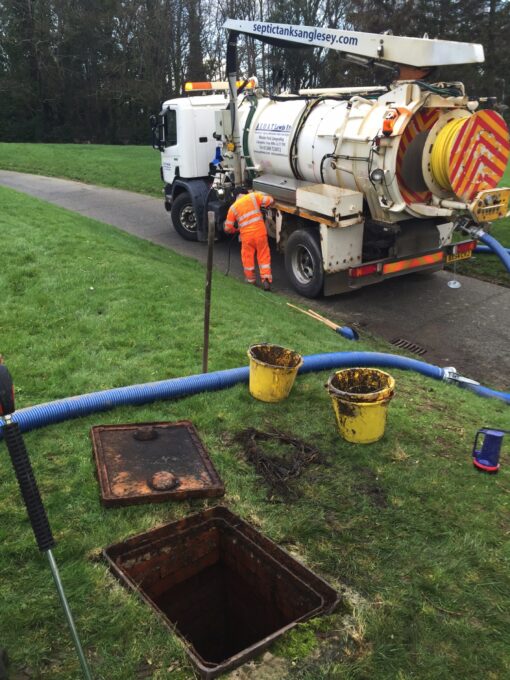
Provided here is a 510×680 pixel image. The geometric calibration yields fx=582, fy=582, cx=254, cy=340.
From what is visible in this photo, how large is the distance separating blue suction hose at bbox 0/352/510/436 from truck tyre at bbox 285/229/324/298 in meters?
2.86

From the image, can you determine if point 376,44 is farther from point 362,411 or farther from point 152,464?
point 152,464

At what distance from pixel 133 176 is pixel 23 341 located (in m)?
14.8

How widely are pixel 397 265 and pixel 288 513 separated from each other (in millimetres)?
5545

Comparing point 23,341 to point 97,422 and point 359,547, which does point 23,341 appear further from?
point 359,547

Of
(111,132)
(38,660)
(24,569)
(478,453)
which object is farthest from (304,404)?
(111,132)

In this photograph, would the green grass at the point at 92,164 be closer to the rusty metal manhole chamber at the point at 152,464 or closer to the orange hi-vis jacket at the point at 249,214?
the orange hi-vis jacket at the point at 249,214

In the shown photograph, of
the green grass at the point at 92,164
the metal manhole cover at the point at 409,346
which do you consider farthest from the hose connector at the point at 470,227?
the green grass at the point at 92,164

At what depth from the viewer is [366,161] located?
7566mm

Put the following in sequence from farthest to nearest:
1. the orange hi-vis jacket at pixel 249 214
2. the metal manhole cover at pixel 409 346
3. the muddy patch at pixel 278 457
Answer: the orange hi-vis jacket at pixel 249 214 < the metal manhole cover at pixel 409 346 < the muddy patch at pixel 278 457

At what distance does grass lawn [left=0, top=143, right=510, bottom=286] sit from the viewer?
18656 millimetres

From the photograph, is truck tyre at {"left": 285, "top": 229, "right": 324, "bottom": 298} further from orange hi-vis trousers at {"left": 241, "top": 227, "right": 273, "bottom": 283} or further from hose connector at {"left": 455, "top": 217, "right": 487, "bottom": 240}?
hose connector at {"left": 455, "top": 217, "right": 487, "bottom": 240}

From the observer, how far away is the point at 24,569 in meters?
3.08

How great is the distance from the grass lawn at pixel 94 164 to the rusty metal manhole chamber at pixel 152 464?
10.8 meters

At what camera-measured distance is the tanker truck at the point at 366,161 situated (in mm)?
7180
